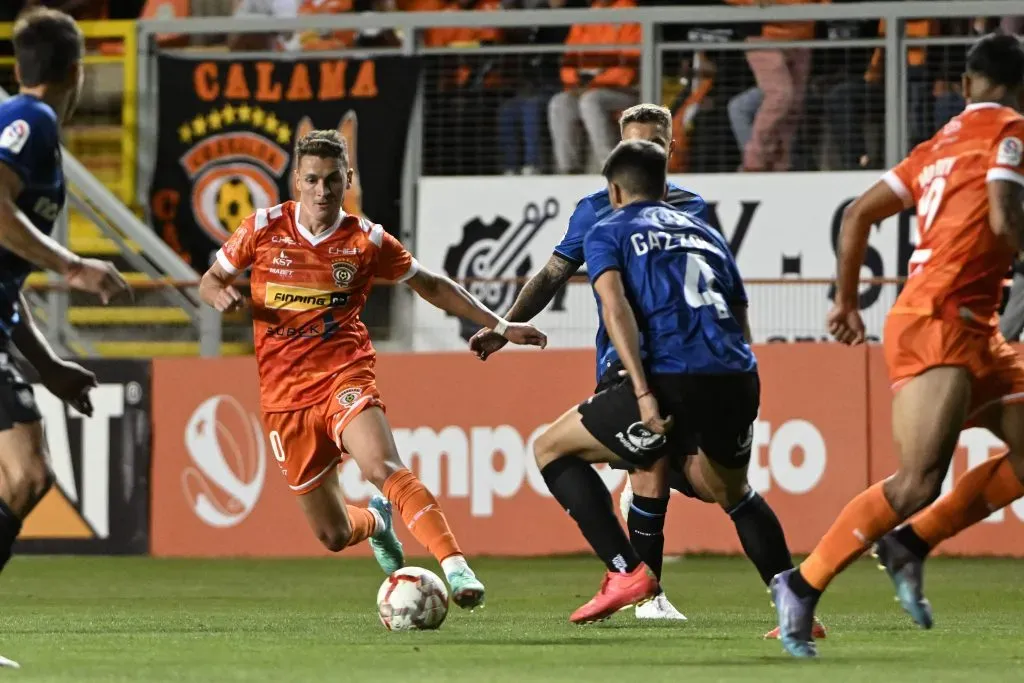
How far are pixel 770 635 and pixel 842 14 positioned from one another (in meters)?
7.84

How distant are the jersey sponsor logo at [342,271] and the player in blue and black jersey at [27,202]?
1.63 m

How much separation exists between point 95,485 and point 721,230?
4810 millimetres

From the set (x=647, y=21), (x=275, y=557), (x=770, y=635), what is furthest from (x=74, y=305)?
(x=770, y=635)

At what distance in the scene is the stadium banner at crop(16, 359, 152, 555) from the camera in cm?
1430

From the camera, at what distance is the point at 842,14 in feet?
47.0

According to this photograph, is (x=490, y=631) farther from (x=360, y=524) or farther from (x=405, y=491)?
(x=360, y=524)

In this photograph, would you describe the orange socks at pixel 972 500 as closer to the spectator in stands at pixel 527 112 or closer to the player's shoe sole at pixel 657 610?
the player's shoe sole at pixel 657 610

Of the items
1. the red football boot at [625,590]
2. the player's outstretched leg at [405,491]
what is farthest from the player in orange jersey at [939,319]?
the player's outstretched leg at [405,491]

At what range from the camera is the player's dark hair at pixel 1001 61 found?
6.89 metres

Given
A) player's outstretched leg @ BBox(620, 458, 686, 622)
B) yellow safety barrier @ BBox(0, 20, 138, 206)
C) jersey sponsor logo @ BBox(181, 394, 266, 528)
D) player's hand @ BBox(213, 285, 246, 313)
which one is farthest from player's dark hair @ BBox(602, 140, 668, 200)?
yellow safety barrier @ BBox(0, 20, 138, 206)

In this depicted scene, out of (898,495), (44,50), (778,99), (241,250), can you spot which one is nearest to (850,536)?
(898,495)

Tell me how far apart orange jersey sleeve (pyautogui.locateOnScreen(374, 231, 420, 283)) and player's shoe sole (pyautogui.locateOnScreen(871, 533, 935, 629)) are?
2.66 metres

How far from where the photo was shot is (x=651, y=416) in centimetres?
712

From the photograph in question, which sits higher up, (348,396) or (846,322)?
(846,322)
